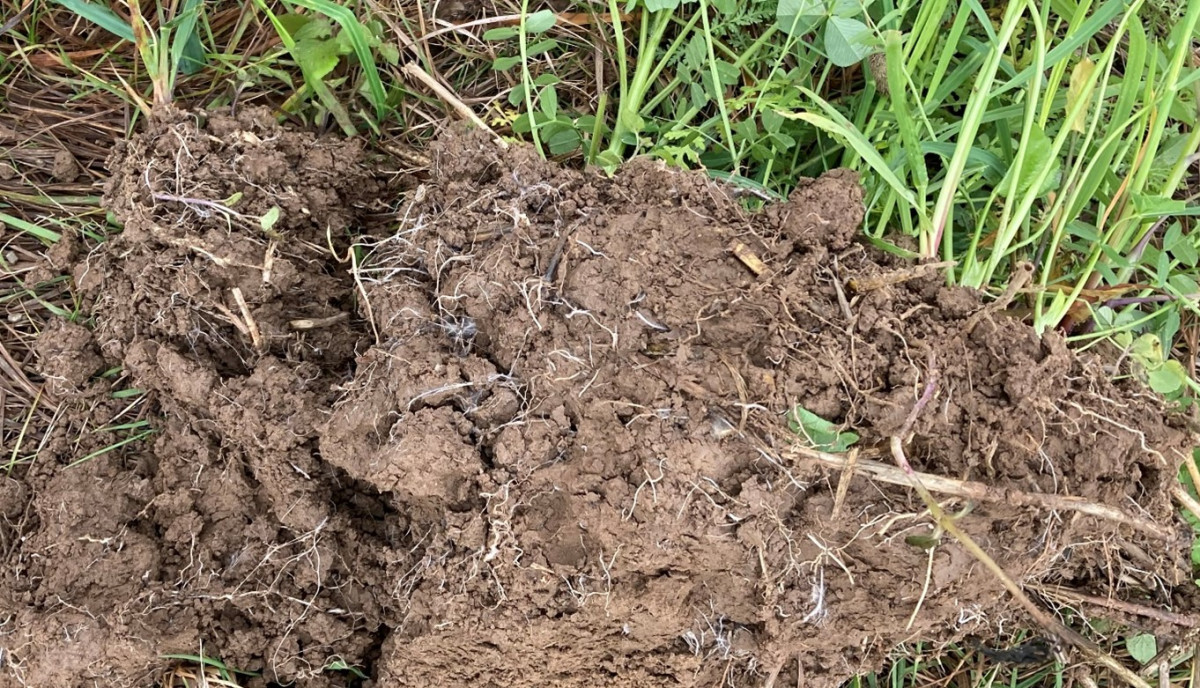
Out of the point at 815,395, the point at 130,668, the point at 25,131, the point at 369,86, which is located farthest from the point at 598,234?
the point at 25,131

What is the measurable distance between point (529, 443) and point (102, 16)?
1.32 m

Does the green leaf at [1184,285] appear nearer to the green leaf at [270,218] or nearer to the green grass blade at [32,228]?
the green leaf at [270,218]

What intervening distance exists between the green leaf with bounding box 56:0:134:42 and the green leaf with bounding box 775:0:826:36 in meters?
1.38

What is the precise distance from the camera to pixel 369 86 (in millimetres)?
1716

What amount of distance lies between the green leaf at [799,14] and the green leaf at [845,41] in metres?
0.04

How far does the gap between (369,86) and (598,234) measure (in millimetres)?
706

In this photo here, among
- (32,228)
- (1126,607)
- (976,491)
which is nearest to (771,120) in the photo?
(976,491)

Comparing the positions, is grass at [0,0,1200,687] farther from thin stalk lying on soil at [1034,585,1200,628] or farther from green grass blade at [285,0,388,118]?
thin stalk lying on soil at [1034,585,1200,628]

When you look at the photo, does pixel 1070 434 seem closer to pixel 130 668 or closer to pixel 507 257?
pixel 507 257

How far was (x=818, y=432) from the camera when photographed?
51.4 inches

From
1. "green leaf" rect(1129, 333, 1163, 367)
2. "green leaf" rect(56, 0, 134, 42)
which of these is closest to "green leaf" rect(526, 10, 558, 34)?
"green leaf" rect(56, 0, 134, 42)

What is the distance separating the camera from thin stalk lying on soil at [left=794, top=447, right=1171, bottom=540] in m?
1.26

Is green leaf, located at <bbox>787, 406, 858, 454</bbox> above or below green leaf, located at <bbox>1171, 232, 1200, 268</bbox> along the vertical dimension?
below

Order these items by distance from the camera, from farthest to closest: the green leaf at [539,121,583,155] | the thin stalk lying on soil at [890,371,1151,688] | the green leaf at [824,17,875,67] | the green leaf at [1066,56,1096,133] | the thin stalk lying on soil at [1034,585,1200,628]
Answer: the green leaf at [539,121,583,155], the thin stalk lying on soil at [1034,585,1200,628], the green leaf at [824,17,875,67], the green leaf at [1066,56,1096,133], the thin stalk lying on soil at [890,371,1151,688]
